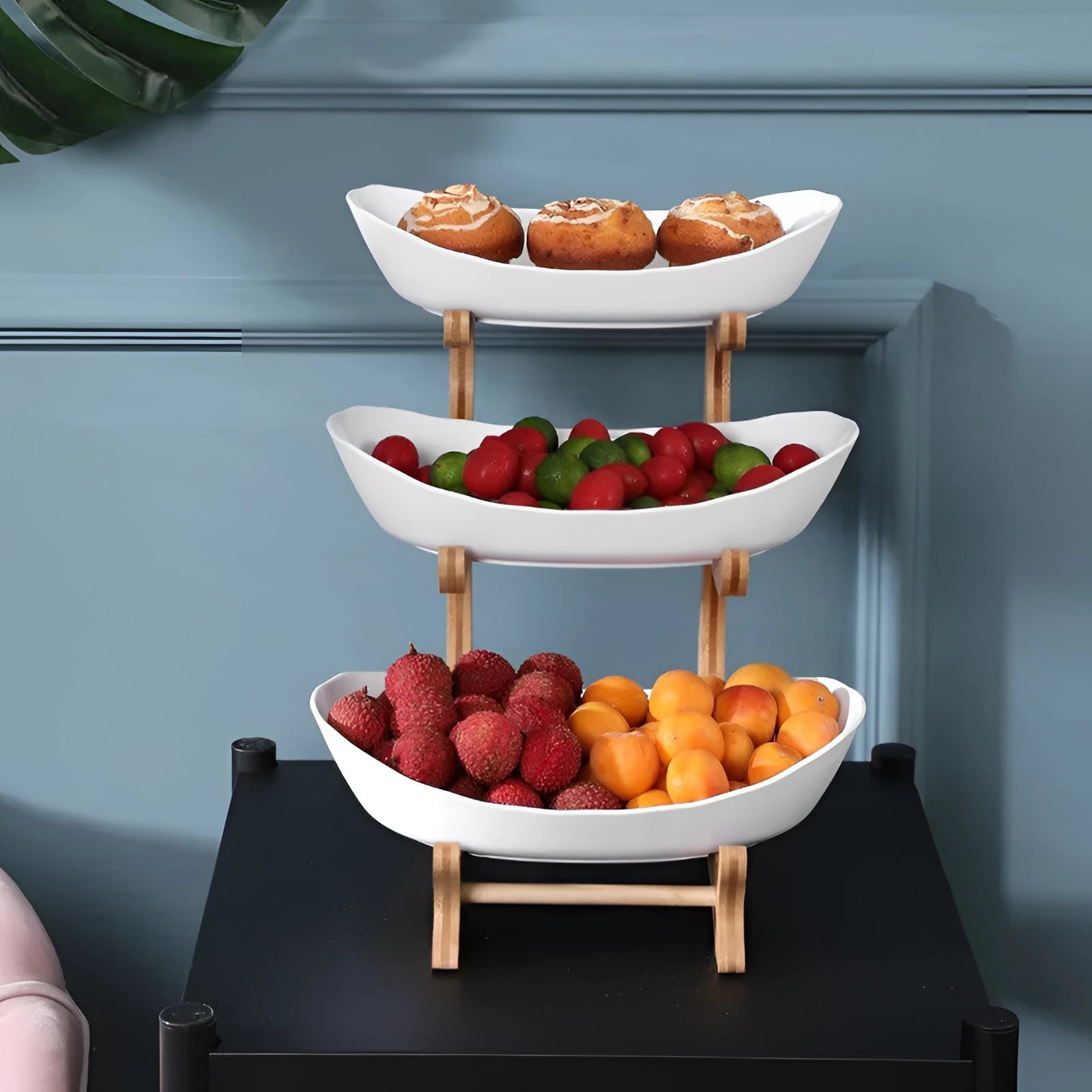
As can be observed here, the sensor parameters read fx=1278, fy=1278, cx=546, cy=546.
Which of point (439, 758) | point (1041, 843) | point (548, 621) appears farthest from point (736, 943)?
point (1041, 843)

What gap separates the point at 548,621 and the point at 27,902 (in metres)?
0.64

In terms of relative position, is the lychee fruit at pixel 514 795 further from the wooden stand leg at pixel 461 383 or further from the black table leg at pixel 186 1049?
the wooden stand leg at pixel 461 383

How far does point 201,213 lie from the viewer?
4.35 feet

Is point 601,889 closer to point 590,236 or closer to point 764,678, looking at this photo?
point 764,678

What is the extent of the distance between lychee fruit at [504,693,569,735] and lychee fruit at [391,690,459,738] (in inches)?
1.7

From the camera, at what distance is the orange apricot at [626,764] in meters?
0.91

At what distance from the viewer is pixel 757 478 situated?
983 millimetres

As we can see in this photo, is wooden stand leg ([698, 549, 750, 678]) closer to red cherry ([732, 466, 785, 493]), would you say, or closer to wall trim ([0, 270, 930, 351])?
red cherry ([732, 466, 785, 493])

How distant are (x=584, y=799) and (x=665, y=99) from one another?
761mm

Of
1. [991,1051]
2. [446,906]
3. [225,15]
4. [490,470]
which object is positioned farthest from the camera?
[225,15]

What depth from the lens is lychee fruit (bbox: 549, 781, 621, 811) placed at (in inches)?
34.7

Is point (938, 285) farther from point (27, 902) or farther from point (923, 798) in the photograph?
point (27, 902)

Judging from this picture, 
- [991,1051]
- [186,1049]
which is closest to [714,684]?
[991,1051]

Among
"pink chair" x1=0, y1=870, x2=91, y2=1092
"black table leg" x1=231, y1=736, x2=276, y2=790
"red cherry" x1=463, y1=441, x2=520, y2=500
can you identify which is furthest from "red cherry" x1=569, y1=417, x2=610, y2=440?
"pink chair" x1=0, y1=870, x2=91, y2=1092
